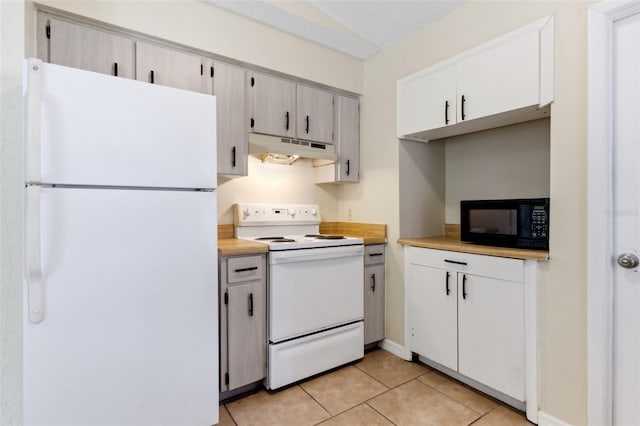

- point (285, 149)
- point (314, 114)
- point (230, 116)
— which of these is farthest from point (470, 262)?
Answer: point (230, 116)

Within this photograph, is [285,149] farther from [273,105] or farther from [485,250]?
[485,250]

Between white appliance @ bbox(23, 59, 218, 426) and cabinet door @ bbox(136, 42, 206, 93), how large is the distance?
642 mm

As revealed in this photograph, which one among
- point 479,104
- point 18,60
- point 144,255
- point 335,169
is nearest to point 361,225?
point 335,169

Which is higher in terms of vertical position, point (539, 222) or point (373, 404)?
point (539, 222)

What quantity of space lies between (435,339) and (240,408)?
1346 mm

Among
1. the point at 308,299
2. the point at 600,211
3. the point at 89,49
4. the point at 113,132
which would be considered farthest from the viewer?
the point at 308,299

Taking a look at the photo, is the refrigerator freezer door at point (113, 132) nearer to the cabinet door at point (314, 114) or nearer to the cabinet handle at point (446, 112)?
the cabinet door at point (314, 114)

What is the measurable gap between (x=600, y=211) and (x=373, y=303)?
1567 millimetres

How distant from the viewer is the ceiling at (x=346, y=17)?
81.7 inches

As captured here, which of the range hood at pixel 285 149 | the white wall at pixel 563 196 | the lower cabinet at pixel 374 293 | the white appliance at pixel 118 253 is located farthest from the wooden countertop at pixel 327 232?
the white wall at pixel 563 196

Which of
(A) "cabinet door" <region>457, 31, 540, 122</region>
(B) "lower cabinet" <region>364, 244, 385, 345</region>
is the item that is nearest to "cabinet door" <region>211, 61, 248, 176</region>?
(B) "lower cabinet" <region>364, 244, 385, 345</region>

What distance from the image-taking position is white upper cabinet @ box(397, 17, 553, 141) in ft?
5.49

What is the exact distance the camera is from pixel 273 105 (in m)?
2.35

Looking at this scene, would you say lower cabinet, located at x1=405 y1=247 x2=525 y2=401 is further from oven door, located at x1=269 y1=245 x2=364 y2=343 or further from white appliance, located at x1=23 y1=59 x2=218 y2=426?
white appliance, located at x1=23 y1=59 x2=218 y2=426
